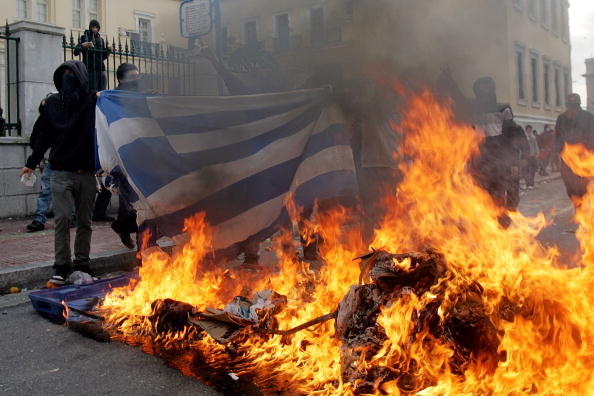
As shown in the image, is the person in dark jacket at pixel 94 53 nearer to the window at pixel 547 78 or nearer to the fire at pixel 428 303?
the fire at pixel 428 303

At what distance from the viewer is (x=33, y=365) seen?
314cm

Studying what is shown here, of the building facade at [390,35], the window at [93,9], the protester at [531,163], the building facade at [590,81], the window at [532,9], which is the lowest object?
the protester at [531,163]

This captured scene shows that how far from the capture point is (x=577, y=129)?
23.3 feet

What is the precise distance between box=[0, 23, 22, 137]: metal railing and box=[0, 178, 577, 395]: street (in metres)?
5.74

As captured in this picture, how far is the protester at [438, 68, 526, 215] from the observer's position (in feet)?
17.9

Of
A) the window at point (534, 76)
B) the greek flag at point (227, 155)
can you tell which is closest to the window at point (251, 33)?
the greek flag at point (227, 155)

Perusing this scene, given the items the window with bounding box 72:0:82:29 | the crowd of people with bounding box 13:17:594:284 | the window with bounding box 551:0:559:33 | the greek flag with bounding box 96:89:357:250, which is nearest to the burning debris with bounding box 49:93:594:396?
the greek flag with bounding box 96:89:357:250

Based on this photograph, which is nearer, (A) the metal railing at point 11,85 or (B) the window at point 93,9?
(A) the metal railing at point 11,85

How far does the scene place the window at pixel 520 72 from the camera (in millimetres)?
6941

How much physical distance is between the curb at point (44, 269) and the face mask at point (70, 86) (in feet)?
5.64

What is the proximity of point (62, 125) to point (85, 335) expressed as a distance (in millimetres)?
2213

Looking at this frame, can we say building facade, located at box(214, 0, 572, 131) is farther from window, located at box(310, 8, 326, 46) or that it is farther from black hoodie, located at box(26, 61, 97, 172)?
black hoodie, located at box(26, 61, 97, 172)

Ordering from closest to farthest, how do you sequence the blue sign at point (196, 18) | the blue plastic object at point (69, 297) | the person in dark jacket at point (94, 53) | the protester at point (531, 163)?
the blue plastic object at point (69, 297) → the blue sign at point (196, 18) → the person in dark jacket at point (94, 53) → the protester at point (531, 163)

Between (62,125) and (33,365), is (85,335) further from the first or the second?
(62,125)
